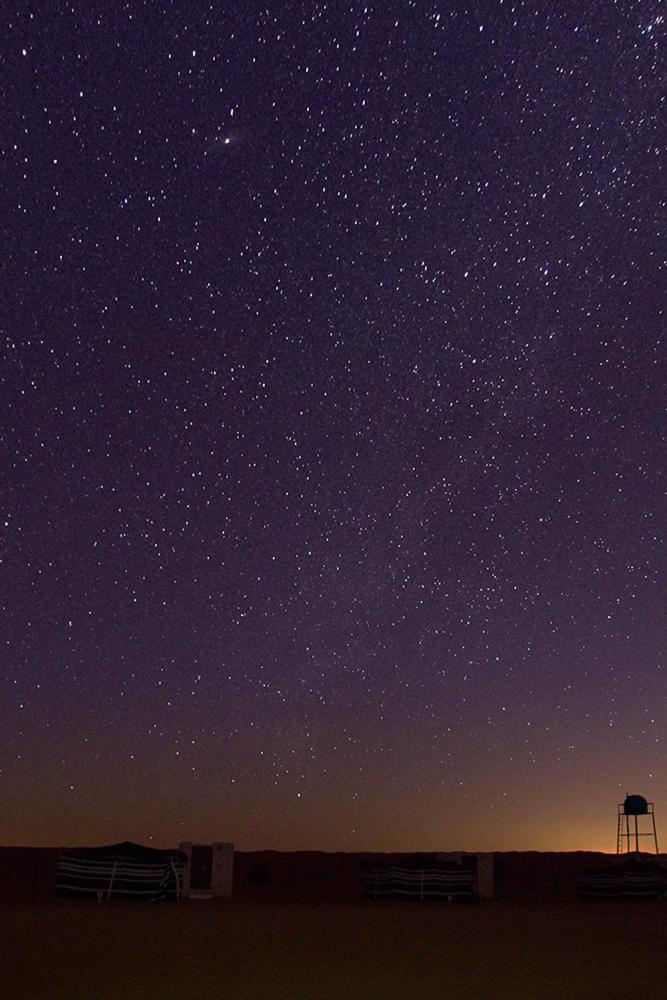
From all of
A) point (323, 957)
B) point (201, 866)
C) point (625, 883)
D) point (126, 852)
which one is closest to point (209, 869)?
point (201, 866)

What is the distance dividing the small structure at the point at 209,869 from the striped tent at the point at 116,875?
1551 mm

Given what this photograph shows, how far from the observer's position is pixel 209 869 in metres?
26.0

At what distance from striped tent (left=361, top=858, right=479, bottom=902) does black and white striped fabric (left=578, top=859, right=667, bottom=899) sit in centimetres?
381

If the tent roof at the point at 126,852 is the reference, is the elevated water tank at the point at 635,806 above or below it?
above

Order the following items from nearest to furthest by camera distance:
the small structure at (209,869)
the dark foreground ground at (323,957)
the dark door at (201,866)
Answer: the dark foreground ground at (323,957)
the small structure at (209,869)
the dark door at (201,866)

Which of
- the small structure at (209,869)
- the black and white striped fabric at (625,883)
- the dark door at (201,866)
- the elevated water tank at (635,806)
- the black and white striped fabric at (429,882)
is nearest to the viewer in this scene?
the black and white striped fabric at (429,882)

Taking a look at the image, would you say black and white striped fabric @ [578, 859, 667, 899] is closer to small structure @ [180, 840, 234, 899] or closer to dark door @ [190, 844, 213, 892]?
small structure @ [180, 840, 234, 899]

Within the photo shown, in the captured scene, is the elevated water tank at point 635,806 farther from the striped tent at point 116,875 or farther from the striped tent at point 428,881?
the striped tent at point 116,875

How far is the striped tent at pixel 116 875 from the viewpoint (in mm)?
21578

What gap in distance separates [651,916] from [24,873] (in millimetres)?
19085

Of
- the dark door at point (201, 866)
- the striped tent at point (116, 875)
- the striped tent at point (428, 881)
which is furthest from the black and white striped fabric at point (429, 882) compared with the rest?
the striped tent at point (116, 875)

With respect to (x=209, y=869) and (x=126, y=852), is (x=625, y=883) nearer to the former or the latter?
(x=209, y=869)

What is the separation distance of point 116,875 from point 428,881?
7598mm

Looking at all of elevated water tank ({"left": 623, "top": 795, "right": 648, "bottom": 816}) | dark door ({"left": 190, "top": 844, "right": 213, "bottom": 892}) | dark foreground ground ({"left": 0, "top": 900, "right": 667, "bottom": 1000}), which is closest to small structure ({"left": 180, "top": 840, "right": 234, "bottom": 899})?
dark door ({"left": 190, "top": 844, "right": 213, "bottom": 892})
